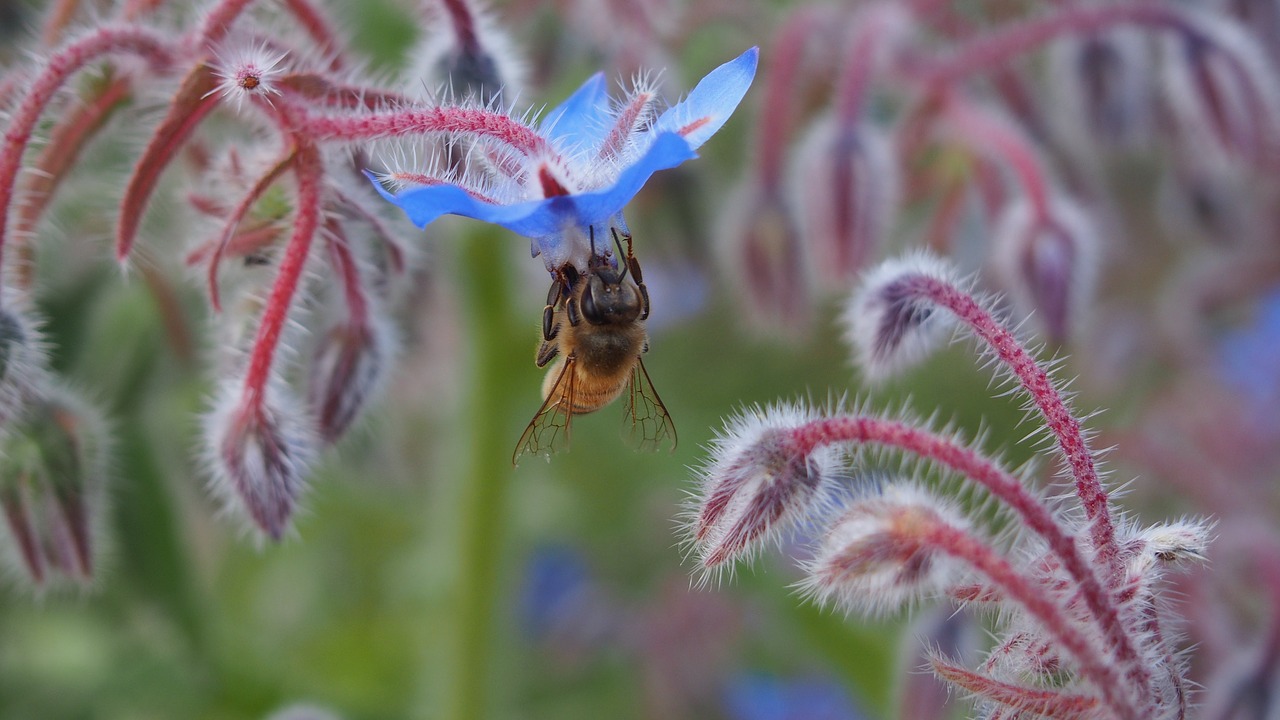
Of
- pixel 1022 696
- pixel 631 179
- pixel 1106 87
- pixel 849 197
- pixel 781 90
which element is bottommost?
pixel 1022 696

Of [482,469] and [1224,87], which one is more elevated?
[1224,87]

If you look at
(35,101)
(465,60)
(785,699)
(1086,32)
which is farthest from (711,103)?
(785,699)

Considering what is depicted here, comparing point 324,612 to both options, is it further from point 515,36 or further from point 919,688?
point 919,688

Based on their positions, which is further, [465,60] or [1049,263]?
[1049,263]

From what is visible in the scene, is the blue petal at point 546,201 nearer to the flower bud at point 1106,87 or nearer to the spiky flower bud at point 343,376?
the spiky flower bud at point 343,376

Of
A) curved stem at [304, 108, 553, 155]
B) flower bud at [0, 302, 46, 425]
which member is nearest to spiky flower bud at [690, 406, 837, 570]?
curved stem at [304, 108, 553, 155]

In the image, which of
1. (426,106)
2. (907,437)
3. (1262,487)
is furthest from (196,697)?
(1262,487)

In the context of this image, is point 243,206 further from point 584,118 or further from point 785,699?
point 785,699

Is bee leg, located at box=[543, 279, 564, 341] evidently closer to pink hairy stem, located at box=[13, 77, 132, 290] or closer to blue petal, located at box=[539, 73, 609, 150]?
blue petal, located at box=[539, 73, 609, 150]
